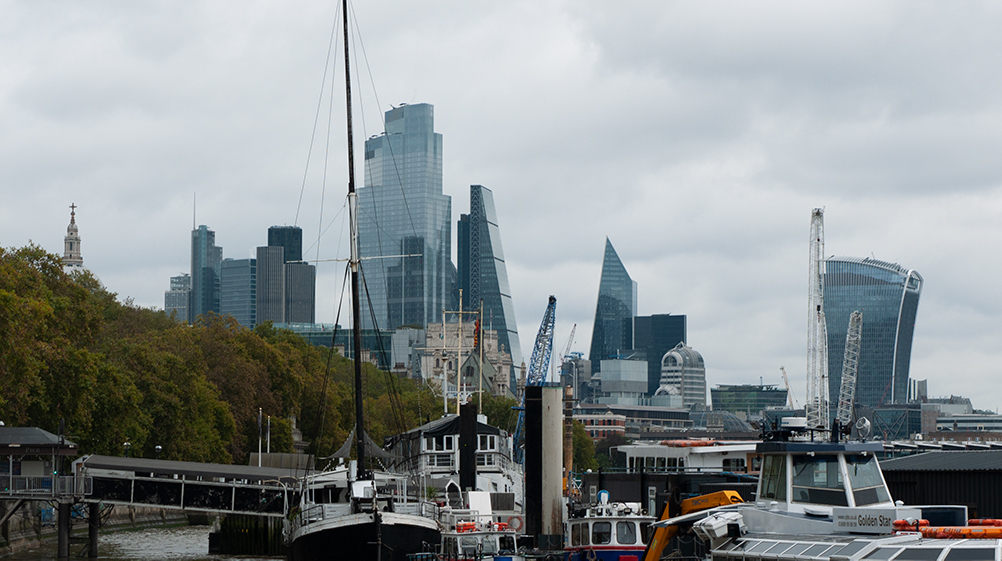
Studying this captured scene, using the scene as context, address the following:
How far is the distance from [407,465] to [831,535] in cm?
3828

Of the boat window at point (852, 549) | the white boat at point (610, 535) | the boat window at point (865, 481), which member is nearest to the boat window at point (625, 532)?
the white boat at point (610, 535)

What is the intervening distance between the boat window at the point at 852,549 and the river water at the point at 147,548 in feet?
150

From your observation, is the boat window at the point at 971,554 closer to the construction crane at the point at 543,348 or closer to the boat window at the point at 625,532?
the boat window at the point at 625,532

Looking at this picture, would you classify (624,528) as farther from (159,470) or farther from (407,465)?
(159,470)

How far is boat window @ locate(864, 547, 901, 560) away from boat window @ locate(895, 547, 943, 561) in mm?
194

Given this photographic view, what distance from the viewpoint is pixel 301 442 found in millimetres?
129750

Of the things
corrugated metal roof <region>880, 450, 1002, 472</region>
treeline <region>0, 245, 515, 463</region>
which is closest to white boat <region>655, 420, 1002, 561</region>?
corrugated metal roof <region>880, 450, 1002, 472</region>

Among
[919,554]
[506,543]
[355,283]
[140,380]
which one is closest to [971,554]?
[919,554]

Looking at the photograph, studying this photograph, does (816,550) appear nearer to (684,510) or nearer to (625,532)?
(684,510)

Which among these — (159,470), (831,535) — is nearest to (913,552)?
(831,535)

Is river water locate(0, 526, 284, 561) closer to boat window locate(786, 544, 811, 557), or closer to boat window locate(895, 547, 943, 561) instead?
boat window locate(786, 544, 811, 557)

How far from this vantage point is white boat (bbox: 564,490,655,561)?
37.6 metres

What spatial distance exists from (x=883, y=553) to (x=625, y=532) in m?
16.0

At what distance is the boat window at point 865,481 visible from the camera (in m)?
27.3
